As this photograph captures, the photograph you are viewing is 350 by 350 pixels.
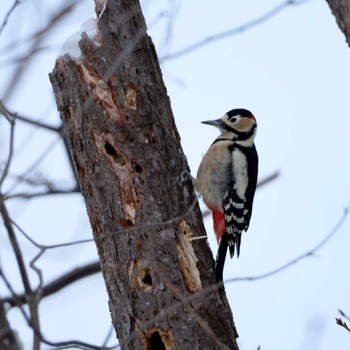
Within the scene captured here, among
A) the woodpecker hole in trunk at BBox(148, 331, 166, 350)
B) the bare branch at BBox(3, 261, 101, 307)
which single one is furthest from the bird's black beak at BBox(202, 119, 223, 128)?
the woodpecker hole in trunk at BBox(148, 331, 166, 350)

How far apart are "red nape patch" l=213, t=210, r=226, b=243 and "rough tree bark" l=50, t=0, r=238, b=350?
70 centimetres

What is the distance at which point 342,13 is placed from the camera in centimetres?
320

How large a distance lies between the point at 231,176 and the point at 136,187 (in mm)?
1316

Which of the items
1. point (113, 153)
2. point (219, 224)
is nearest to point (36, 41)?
point (113, 153)

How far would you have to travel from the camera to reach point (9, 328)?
3943mm

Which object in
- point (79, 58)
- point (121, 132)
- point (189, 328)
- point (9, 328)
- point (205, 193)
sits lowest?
point (189, 328)

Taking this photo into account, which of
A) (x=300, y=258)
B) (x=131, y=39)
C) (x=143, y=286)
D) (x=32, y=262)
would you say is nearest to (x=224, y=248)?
(x=143, y=286)

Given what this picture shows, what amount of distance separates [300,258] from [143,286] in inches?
43.0

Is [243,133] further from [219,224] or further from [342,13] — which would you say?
[342,13]

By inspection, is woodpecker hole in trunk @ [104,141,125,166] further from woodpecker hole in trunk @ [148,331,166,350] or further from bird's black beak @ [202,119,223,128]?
bird's black beak @ [202,119,223,128]

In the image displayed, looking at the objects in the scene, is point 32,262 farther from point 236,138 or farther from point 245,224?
point 236,138

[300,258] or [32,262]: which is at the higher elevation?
[32,262]

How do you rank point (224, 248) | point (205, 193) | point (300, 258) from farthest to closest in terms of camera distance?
1. point (205, 193)
2. point (224, 248)
3. point (300, 258)

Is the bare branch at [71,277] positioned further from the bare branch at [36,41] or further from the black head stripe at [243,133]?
the bare branch at [36,41]
